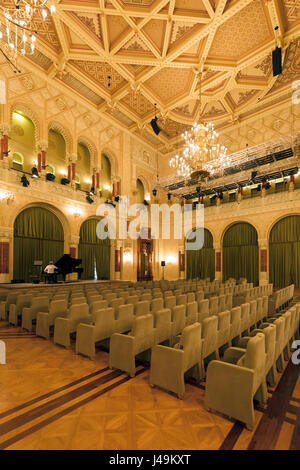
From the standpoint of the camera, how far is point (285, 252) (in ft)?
42.5

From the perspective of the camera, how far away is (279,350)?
3096 millimetres

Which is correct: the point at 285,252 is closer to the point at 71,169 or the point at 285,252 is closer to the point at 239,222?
the point at 239,222

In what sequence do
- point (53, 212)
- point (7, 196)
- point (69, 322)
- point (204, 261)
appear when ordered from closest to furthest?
1. point (69, 322)
2. point (7, 196)
3. point (53, 212)
4. point (204, 261)

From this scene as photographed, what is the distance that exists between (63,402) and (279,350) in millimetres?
2662

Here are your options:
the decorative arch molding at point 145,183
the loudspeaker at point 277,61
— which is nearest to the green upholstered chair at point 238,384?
the loudspeaker at point 277,61

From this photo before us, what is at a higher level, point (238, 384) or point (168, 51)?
point (168, 51)

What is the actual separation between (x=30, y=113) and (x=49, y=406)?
445 inches

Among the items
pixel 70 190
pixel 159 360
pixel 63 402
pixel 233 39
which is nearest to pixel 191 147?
pixel 233 39

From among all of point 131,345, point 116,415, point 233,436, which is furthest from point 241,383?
point 131,345

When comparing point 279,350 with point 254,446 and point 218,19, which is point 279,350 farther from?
point 218,19

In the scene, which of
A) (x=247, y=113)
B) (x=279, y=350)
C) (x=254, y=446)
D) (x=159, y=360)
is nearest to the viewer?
(x=254, y=446)

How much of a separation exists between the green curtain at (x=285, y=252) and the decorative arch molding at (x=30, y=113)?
12891 millimetres

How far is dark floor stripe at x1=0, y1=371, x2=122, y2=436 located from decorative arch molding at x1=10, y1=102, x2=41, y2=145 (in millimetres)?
10642

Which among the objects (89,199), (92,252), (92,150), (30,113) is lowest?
(92,252)
